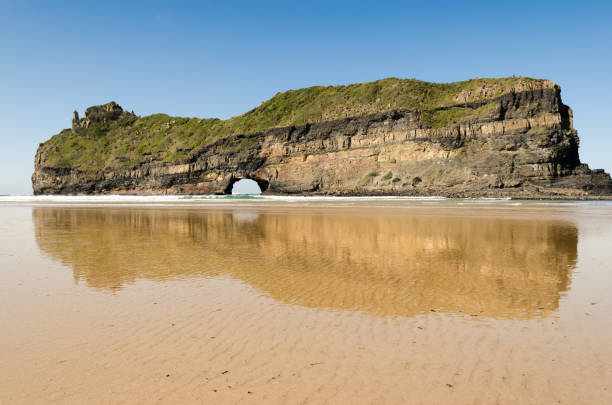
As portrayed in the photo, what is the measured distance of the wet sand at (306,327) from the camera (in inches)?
105

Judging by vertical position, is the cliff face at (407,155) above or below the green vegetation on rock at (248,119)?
below

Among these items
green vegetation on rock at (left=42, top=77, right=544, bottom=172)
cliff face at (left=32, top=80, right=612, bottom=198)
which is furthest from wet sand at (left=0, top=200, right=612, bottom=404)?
green vegetation on rock at (left=42, top=77, right=544, bottom=172)

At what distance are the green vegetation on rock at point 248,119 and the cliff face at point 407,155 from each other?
0.46 metres

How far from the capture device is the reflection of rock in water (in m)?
4.95

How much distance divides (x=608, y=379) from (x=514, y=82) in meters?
62.3

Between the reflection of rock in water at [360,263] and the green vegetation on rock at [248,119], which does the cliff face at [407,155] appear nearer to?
the green vegetation on rock at [248,119]

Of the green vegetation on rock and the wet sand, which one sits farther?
the green vegetation on rock

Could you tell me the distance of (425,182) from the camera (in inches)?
2122

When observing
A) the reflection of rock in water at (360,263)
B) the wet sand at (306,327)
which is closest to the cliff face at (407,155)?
the reflection of rock in water at (360,263)

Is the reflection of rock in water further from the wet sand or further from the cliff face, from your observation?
the cliff face

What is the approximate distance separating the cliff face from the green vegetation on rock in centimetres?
46

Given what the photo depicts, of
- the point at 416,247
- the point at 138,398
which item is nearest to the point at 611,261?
the point at 416,247

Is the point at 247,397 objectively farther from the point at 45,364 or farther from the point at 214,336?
the point at 45,364

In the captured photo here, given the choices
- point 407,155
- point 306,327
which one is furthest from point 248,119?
point 306,327
